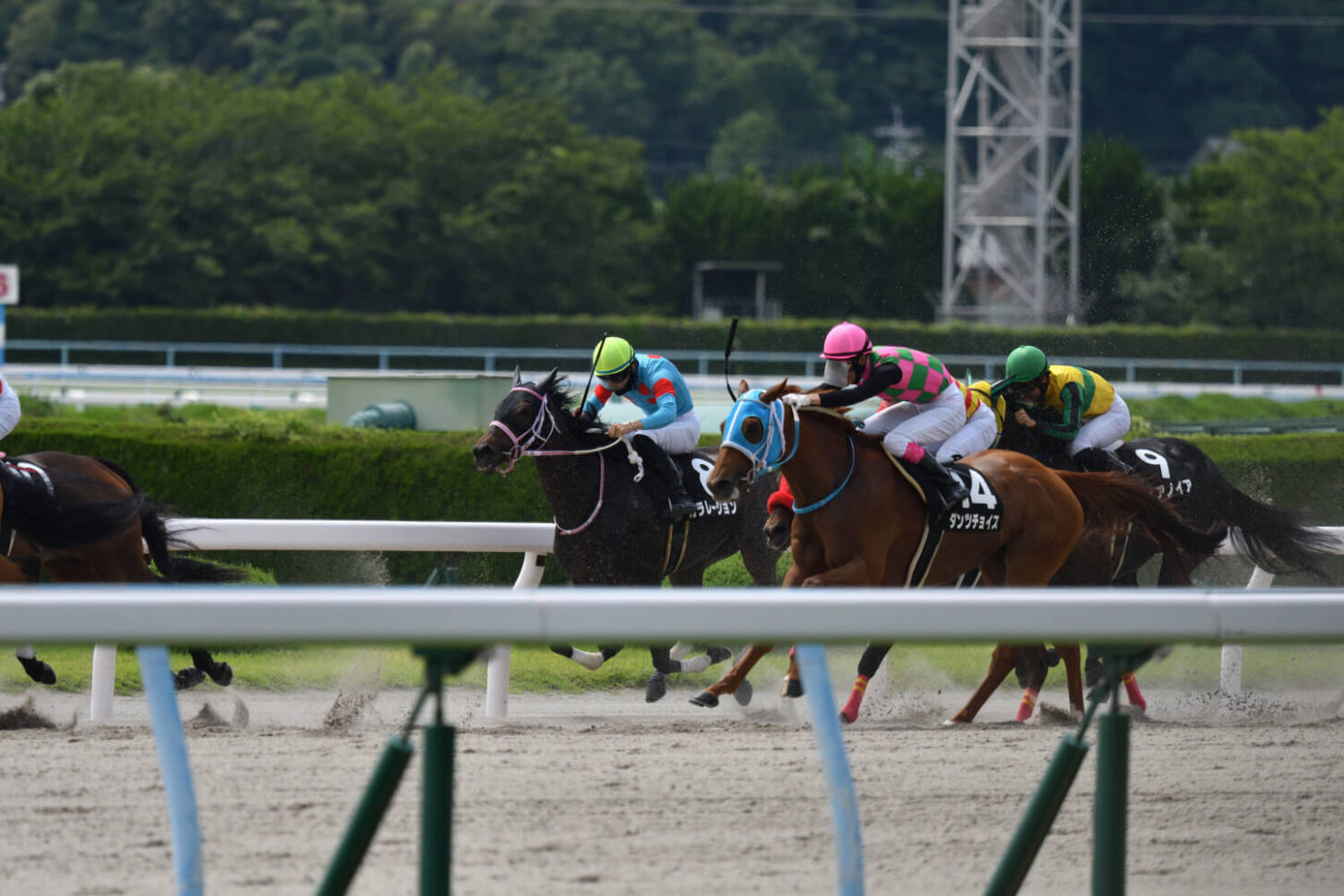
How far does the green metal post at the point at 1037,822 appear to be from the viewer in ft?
6.18

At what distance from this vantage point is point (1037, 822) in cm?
189

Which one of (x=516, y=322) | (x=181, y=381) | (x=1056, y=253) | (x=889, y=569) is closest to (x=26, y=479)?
(x=889, y=569)

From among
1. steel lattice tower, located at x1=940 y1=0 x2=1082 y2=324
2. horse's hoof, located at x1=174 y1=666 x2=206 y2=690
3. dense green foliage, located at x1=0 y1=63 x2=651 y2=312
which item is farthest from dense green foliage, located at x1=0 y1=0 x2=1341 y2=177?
horse's hoof, located at x1=174 y1=666 x2=206 y2=690

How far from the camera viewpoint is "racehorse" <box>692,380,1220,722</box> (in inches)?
208

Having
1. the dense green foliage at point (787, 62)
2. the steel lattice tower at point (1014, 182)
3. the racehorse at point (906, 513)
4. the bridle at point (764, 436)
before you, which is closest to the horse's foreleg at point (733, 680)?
the racehorse at point (906, 513)

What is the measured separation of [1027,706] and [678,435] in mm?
2026

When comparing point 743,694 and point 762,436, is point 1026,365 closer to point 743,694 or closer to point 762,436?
point 762,436

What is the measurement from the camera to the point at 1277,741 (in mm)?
2258

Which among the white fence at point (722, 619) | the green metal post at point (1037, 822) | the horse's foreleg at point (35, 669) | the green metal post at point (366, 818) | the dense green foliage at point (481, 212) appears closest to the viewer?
the white fence at point (722, 619)

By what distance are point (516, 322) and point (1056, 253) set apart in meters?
10.7

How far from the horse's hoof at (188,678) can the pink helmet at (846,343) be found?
230 cm

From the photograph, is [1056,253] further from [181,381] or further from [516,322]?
[181,381]

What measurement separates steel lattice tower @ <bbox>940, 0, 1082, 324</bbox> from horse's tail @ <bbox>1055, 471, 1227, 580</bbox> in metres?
25.7

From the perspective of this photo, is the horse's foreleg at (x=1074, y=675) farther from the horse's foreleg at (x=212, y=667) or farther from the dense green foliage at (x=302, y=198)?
the dense green foliage at (x=302, y=198)
